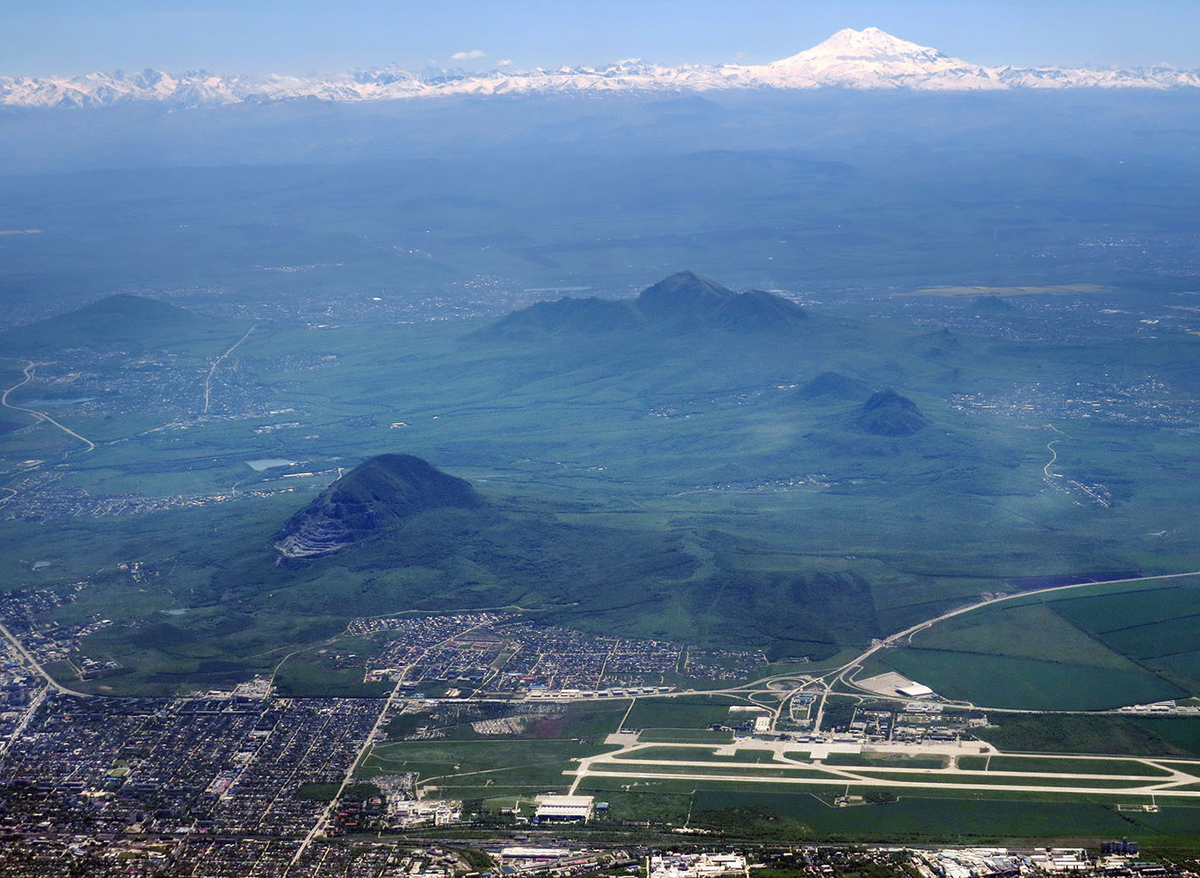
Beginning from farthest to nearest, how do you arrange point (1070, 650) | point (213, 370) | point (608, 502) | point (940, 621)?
Result: point (213, 370) < point (608, 502) < point (940, 621) < point (1070, 650)

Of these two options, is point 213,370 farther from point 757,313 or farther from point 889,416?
point 889,416

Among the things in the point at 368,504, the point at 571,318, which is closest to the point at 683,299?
the point at 571,318

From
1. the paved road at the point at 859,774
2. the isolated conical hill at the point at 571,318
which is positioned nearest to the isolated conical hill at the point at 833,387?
the isolated conical hill at the point at 571,318

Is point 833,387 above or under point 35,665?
under

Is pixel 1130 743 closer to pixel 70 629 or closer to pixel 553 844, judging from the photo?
pixel 553 844

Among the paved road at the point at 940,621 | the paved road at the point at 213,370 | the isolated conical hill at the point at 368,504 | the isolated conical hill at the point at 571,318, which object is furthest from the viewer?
the isolated conical hill at the point at 571,318

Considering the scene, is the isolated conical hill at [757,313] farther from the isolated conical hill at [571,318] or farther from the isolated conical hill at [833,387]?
the isolated conical hill at [833,387]
